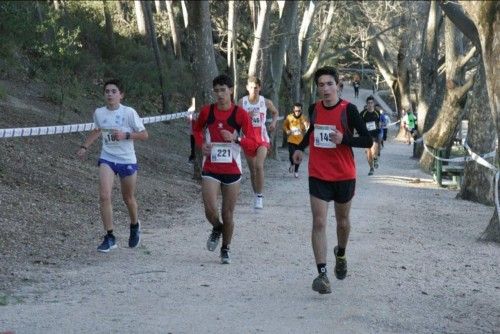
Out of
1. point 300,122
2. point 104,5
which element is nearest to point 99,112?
point 300,122

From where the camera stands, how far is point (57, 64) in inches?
1030

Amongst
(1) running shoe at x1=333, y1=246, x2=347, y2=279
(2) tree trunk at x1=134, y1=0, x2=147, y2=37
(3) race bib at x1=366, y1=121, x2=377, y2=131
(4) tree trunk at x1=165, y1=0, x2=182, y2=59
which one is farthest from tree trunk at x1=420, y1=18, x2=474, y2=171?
(1) running shoe at x1=333, y1=246, x2=347, y2=279

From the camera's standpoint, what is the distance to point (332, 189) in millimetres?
9336

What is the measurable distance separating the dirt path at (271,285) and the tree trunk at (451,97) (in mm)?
11790

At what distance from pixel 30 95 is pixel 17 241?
14.0 metres

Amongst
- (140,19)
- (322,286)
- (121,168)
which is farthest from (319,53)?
(322,286)

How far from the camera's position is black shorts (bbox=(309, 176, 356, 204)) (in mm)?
9266

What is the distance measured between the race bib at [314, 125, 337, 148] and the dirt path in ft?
4.31

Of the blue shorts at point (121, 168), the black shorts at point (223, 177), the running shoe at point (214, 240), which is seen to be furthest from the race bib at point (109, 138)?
the running shoe at point (214, 240)

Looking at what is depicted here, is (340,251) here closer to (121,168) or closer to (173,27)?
(121,168)

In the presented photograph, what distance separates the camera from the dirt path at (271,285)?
784cm

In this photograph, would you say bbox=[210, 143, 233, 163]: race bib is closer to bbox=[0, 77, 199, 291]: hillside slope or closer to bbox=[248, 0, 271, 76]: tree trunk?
bbox=[0, 77, 199, 291]: hillside slope

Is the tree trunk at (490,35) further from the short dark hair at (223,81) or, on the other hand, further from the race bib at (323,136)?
the short dark hair at (223,81)

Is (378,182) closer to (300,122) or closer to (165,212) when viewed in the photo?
(300,122)
